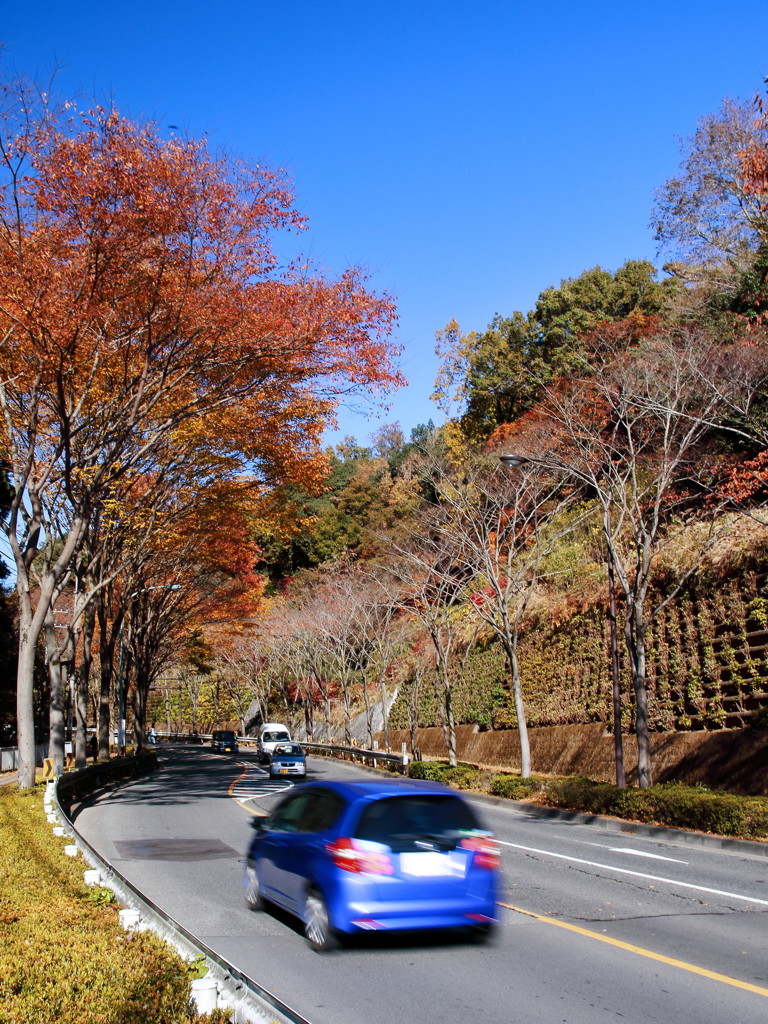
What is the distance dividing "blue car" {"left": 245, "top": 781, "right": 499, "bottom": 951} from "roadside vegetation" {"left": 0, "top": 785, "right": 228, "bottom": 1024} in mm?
1424

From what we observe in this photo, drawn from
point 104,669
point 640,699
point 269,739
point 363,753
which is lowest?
point 363,753

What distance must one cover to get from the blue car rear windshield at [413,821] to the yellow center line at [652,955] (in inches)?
59.7

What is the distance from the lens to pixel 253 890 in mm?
8461

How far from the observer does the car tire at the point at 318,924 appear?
6.79 m

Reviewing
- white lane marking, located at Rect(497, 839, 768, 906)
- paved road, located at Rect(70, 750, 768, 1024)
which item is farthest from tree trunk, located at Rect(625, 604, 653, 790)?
white lane marking, located at Rect(497, 839, 768, 906)

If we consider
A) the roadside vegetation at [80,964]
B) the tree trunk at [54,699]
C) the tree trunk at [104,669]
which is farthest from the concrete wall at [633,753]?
the roadside vegetation at [80,964]

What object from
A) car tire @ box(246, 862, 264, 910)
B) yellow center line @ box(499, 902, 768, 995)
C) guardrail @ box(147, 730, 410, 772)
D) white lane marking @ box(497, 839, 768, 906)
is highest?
car tire @ box(246, 862, 264, 910)

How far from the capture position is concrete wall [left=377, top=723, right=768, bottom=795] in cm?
1880

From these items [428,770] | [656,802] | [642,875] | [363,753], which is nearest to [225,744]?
[363,753]

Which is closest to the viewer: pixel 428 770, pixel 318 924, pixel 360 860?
pixel 360 860

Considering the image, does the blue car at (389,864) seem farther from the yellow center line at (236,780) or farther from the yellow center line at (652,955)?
the yellow center line at (236,780)

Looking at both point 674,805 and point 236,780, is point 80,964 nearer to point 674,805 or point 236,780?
point 674,805

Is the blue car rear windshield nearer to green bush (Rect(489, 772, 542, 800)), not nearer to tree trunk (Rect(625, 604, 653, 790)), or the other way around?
tree trunk (Rect(625, 604, 653, 790))

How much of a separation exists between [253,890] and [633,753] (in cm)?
1724
